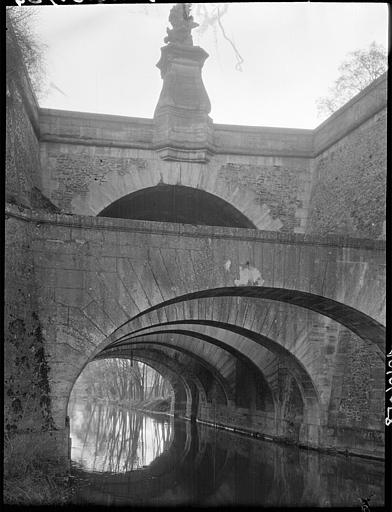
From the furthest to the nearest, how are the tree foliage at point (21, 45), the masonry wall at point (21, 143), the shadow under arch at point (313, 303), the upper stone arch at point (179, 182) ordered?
the upper stone arch at point (179, 182)
the tree foliage at point (21, 45)
the masonry wall at point (21, 143)
the shadow under arch at point (313, 303)

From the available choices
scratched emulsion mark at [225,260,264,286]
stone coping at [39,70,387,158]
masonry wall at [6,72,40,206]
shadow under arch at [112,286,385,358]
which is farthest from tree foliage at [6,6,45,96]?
scratched emulsion mark at [225,260,264,286]

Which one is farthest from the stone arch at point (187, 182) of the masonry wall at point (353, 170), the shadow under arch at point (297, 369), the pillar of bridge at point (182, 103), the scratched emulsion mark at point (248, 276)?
the scratched emulsion mark at point (248, 276)

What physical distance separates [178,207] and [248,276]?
25.3ft

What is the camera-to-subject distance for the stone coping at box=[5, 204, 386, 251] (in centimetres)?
974

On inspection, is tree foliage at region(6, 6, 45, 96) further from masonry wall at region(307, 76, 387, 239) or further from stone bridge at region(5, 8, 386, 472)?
masonry wall at region(307, 76, 387, 239)

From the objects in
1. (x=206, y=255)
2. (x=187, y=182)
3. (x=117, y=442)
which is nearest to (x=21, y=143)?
(x=187, y=182)

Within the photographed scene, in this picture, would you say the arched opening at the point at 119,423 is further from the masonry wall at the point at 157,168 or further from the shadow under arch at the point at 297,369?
the masonry wall at the point at 157,168

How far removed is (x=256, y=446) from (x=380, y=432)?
4.82 metres

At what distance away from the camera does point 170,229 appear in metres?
10.3

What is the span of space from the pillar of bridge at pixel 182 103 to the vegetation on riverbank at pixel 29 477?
9.58 meters

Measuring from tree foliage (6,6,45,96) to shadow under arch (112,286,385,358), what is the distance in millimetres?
5500

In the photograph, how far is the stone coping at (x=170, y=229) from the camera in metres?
9.74

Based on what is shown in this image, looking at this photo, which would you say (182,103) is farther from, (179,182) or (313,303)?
(313,303)

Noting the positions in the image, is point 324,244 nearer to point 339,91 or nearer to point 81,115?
point 81,115
